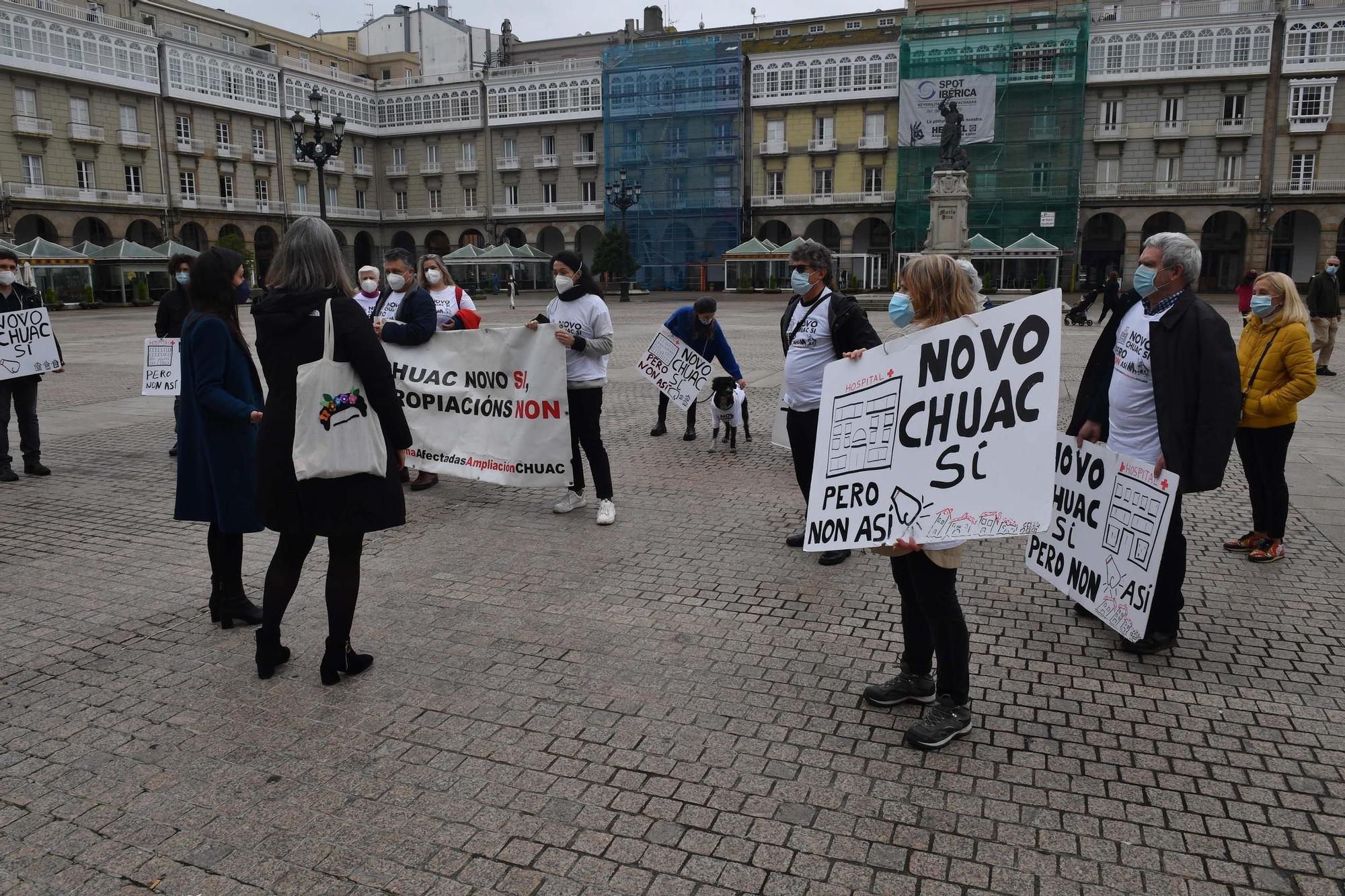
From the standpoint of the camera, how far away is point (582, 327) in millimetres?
7145

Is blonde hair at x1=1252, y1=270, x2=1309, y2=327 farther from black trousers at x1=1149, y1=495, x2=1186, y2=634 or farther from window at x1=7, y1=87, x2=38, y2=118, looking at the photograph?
window at x1=7, y1=87, x2=38, y2=118

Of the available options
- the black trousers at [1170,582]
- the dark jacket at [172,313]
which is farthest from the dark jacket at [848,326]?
the dark jacket at [172,313]

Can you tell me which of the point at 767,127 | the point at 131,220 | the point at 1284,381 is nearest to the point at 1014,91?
the point at 767,127

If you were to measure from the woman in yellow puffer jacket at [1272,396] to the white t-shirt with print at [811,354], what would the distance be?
8.42 feet

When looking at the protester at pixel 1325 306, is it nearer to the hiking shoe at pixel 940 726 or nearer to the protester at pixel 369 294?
the protester at pixel 369 294

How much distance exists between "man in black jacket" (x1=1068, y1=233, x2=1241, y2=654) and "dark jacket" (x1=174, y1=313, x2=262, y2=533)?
422cm

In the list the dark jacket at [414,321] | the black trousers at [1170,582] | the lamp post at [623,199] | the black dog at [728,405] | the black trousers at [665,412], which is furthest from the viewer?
the lamp post at [623,199]

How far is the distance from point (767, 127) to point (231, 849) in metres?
58.8

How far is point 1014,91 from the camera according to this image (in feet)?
167

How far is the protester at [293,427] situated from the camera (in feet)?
13.1

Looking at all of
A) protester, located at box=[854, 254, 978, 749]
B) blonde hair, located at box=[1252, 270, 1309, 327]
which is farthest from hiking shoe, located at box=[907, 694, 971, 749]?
blonde hair, located at box=[1252, 270, 1309, 327]

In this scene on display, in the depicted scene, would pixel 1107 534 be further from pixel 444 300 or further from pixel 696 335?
pixel 444 300

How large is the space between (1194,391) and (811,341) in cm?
220

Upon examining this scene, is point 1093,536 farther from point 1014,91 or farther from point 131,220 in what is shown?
point 131,220
